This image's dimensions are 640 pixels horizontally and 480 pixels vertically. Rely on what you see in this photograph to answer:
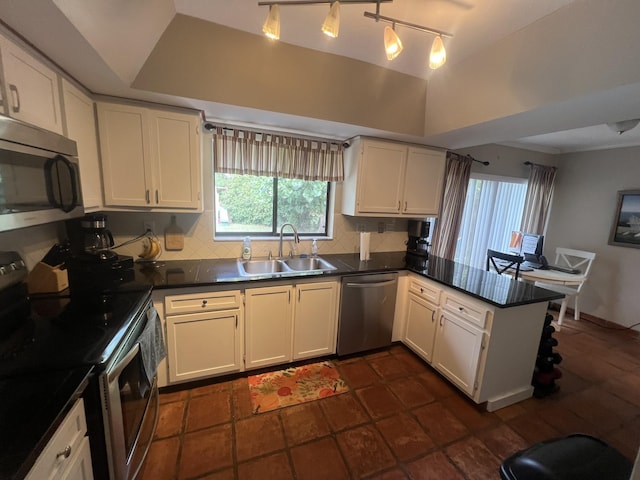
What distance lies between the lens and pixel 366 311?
2.50 metres

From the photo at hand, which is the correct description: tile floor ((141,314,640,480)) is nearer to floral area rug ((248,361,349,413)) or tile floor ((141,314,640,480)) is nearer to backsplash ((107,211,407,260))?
floral area rug ((248,361,349,413))

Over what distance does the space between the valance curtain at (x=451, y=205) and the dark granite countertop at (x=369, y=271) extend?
71 cm

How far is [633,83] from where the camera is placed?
125 cm

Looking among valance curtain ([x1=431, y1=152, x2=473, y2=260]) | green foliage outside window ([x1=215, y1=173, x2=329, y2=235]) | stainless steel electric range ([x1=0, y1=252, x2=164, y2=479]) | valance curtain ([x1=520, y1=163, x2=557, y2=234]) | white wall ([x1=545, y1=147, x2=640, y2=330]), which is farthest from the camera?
valance curtain ([x1=520, y1=163, x2=557, y2=234])

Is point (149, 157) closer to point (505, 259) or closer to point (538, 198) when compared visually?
point (505, 259)

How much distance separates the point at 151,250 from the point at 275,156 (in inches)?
54.7

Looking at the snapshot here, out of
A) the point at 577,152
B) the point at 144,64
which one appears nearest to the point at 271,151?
the point at 144,64

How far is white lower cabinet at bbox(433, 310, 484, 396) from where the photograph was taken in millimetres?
1984

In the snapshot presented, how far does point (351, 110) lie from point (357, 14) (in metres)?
0.67

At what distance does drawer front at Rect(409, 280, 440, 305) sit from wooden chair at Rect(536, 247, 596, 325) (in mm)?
2411

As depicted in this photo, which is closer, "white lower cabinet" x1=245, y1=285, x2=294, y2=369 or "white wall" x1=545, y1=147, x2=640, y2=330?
"white lower cabinet" x1=245, y1=285, x2=294, y2=369

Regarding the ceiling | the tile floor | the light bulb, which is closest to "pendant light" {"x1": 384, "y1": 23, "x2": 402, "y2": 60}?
the light bulb

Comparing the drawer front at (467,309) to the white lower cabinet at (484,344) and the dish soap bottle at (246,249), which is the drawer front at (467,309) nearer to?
the white lower cabinet at (484,344)

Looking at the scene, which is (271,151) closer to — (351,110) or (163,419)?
(351,110)
